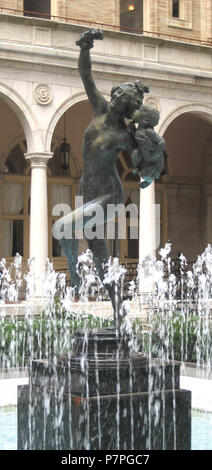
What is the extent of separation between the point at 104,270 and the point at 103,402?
1.37m

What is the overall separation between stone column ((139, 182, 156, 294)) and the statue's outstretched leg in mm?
11744

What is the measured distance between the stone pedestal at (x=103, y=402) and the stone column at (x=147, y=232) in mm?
12245

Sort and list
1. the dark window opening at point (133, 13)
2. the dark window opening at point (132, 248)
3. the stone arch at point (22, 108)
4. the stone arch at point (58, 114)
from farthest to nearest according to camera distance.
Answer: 1. the dark window opening at point (132, 248)
2. the dark window opening at point (133, 13)
3. the stone arch at point (58, 114)
4. the stone arch at point (22, 108)

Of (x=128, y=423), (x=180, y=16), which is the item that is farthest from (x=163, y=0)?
(x=128, y=423)

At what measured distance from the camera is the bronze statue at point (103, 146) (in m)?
7.14

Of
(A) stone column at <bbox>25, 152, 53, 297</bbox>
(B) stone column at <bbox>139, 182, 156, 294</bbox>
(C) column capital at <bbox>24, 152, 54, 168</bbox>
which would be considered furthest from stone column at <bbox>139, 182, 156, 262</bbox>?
(C) column capital at <bbox>24, 152, 54, 168</bbox>

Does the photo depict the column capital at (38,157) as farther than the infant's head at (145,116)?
Yes

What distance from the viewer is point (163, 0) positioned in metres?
21.8

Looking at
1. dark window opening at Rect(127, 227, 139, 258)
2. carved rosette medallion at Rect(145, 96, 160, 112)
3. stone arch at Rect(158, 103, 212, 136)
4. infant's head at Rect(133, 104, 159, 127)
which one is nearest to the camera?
infant's head at Rect(133, 104, 159, 127)

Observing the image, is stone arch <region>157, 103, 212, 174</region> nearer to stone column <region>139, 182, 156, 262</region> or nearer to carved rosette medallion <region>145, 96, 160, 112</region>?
carved rosette medallion <region>145, 96, 160, 112</region>

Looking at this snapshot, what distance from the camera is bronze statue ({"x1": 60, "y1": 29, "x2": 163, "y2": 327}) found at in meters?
7.14

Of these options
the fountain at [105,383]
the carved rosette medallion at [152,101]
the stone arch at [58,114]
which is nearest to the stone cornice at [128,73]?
the carved rosette medallion at [152,101]

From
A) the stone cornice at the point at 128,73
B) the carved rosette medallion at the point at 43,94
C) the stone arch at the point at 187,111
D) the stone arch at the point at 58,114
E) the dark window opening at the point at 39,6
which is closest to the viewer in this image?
the stone cornice at the point at 128,73

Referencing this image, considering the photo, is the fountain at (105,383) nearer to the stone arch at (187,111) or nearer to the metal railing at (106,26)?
the metal railing at (106,26)
